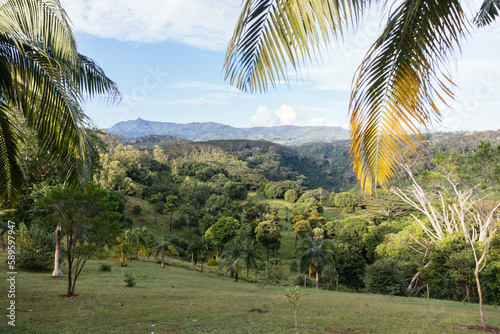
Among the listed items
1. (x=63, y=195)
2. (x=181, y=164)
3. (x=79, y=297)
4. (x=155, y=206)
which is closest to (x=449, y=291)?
(x=79, y=297)

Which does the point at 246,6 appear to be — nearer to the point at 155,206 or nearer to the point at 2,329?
the point at 2,329

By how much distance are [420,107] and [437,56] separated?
46 centimetres

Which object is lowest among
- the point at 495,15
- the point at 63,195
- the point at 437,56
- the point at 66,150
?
the point at 63,195

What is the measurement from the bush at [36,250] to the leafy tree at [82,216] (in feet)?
21.2

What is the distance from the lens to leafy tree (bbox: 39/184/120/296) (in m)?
9.10

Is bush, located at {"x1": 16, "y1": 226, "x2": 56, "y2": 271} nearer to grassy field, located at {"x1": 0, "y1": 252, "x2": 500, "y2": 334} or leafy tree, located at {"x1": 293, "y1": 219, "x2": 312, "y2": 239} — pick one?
grassy field, located at {"x1": 0, "y1": 252, "x2": 500, "y2": 334}

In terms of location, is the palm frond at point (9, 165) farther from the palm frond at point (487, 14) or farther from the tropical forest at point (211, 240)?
the palm frond at point (487, 14)

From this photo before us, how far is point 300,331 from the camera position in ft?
25.1

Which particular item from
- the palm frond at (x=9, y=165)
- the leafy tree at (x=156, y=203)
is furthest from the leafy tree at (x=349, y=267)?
the leafy tree at (x=156, y=203)

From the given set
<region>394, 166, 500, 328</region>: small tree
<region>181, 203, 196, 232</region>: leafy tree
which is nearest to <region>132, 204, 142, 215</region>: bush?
<region>181, 203, 196, 232</region>: leafy tree

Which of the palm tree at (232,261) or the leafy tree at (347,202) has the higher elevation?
the leafy tree at (347,202)

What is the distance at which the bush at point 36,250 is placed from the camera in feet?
47.3

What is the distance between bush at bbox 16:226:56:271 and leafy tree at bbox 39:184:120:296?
6.45 meters

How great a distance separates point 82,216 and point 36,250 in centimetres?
808
